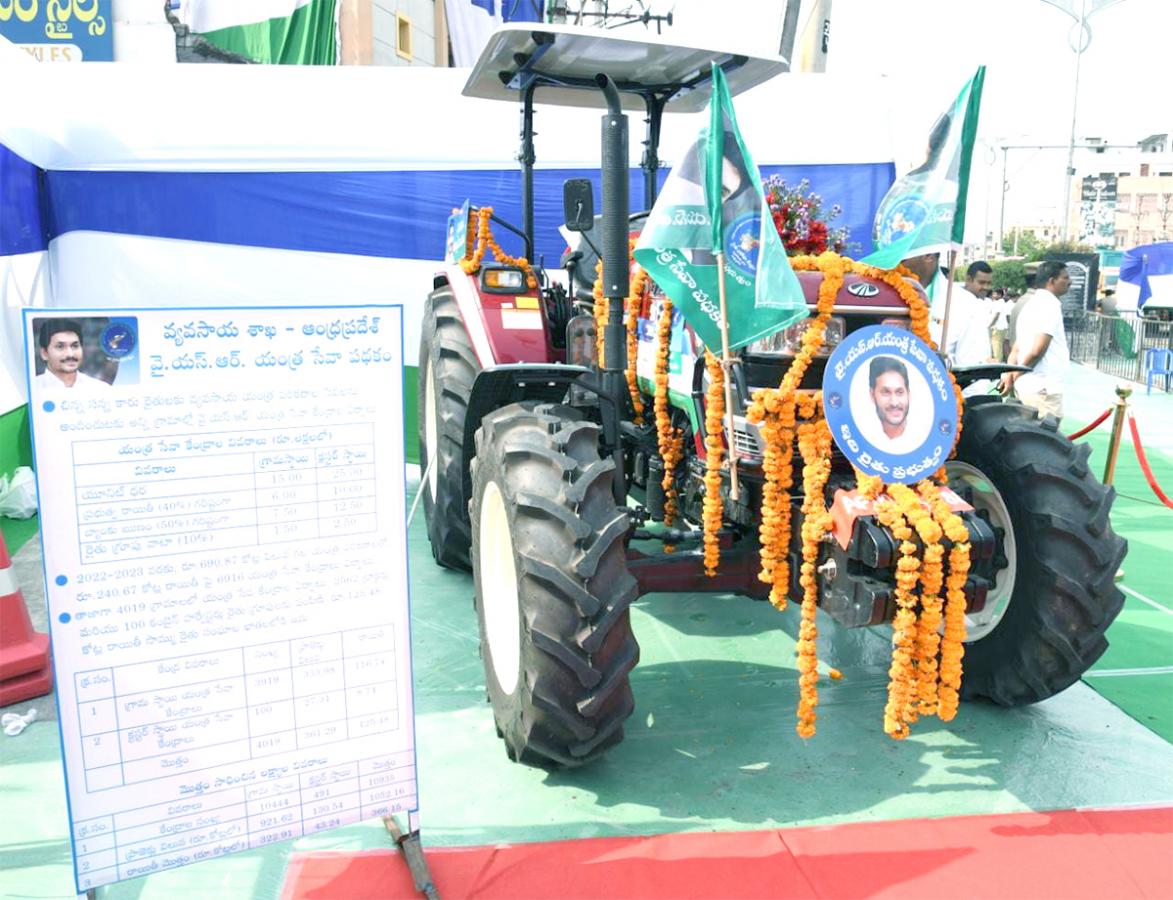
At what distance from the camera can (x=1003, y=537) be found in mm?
3436

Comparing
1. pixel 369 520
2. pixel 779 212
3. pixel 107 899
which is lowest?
pixel 107 899

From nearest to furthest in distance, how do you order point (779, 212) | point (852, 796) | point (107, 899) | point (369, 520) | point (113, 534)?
point (113, 534) → point (369, 520) → point (107, 899) → point (852, 796) → point (779, 212)

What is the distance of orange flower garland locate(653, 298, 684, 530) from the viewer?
3670 mm

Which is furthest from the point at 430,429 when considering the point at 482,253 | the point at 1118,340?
the point at 1118,340

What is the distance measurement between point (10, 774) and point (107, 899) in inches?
34.5

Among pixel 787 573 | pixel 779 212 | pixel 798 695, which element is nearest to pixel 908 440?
pixel 787 573

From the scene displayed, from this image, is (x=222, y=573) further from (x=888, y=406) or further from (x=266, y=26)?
(x=266, y=26)

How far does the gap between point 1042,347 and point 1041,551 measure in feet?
11.0

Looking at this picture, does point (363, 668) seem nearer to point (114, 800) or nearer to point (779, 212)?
point (114, 800)

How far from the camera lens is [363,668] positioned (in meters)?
2.54

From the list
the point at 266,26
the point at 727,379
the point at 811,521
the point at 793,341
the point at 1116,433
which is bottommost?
the point at 1116,433

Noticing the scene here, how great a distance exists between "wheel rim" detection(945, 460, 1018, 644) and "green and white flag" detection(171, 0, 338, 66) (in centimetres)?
1004

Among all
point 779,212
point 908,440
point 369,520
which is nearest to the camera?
point 369,520

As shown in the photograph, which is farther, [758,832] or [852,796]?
[852,796]
